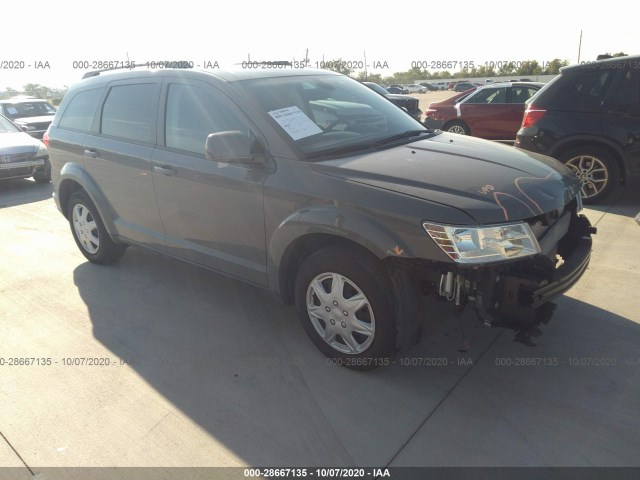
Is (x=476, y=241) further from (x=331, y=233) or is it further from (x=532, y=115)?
(x=532, y=115)

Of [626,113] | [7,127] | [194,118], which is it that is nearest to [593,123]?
[626,113]

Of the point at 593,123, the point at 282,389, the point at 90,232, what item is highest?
the point at 593,123

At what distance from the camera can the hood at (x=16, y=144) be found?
8758 mm

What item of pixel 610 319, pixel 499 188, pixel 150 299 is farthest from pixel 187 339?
pixel 610 319

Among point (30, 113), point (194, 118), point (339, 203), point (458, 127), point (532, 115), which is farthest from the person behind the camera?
point (30, 113)

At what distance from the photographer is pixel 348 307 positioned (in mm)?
2789

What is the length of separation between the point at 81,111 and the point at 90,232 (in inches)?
45.3

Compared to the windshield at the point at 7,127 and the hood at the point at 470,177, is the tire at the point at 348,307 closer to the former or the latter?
the hood at the point at 470,177

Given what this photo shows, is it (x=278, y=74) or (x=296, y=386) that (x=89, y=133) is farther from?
(x=296, y=386)

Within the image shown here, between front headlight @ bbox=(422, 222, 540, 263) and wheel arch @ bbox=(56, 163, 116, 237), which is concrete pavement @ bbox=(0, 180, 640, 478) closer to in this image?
wheel arch @ bbox=(56, 163, 116, 237)

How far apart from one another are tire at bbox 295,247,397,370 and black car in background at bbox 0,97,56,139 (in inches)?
492

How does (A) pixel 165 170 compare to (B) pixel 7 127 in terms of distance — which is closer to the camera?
(A) pixel 165 170

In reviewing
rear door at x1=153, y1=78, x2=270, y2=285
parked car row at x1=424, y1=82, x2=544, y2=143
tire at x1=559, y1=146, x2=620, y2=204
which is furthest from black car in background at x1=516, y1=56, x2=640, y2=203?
rear door at x1=153, y1=78, x2=270, y2=285

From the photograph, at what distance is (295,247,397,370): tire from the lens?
2637 millimetres
